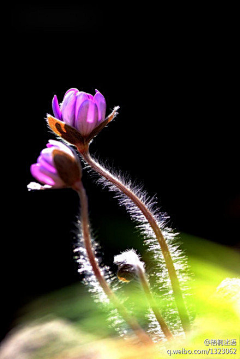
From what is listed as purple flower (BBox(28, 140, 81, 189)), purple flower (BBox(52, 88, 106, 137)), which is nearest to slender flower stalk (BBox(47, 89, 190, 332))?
purple flower (BBox(52, 88, 106, 137))

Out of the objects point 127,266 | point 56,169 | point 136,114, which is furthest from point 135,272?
point 136,114

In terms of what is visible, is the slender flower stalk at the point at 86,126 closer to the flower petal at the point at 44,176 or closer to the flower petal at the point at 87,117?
the flower petal at the point at 87,117

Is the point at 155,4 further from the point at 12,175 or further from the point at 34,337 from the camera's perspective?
the point at 34,337

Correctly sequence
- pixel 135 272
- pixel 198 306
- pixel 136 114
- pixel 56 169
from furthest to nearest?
pixel 136 114 → pixel 198 306 → pixel 135 272 → pixel 56 169

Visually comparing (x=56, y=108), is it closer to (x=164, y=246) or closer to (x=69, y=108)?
(x=69, y=108)

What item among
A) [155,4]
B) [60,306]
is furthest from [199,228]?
[155,4]

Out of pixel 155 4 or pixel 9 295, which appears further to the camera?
pixel 155 4

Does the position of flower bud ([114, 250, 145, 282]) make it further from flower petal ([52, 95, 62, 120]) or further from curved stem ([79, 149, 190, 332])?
flower petal ([52, 95, 62, 120])
